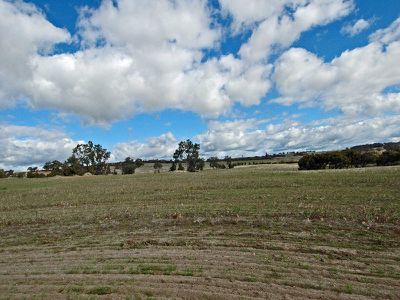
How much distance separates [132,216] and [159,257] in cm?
759

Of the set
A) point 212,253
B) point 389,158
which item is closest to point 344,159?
point 389,158

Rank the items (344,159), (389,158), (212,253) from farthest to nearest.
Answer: (344,159) → (389,158) → (212,253)

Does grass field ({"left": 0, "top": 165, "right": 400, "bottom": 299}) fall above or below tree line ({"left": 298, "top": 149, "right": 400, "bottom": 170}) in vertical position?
below

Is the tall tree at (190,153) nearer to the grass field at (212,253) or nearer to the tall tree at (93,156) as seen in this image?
the tall tree at (93,156)

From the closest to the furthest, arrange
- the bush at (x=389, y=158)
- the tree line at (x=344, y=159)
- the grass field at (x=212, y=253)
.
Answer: the grass field at (x=212, y=253) → the bush at (x=389, y=158) → the tree line at (x=344, y=159)

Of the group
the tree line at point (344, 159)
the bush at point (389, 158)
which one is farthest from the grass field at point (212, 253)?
the bush at point (389, 158)

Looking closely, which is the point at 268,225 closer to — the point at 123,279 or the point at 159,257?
the point at 159,257

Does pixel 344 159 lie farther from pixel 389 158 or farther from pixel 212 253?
pixel 212 253

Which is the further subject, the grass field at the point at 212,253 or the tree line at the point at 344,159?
the tree line at the point at 344,159

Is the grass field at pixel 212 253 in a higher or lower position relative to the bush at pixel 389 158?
lower

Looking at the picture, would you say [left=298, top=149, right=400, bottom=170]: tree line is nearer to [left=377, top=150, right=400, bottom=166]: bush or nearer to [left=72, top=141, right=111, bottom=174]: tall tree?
[left=377, top=150, right=400, bottom=166]: bush

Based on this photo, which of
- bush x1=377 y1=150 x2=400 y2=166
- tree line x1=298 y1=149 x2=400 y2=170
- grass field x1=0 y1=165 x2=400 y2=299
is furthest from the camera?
tree line x1=298 y1=149 x2=400 y2=170

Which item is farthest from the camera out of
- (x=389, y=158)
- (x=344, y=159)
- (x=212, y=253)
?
(x=344, y=159)

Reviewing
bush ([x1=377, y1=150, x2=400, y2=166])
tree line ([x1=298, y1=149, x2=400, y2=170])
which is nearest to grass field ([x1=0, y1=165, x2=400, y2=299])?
tree line ([x1=298, y1=149, x2=400, y2=170])
